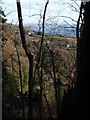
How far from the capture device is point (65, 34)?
9.70 m

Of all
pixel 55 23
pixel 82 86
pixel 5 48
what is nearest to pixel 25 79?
pixel 5 48

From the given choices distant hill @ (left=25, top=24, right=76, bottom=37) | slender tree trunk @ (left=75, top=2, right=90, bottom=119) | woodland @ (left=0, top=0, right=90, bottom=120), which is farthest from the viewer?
woodland @ (left=0, top=0, right=90, bottom=120)

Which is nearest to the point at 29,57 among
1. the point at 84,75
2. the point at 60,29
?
the point at 60,29

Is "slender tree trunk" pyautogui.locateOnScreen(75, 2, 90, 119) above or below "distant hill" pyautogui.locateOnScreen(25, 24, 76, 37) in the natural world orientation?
below

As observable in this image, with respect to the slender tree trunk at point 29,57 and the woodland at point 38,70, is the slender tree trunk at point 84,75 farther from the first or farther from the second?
the woodland at point 38,70

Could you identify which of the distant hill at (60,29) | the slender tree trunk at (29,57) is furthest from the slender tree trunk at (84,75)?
the distant hill at (60,29)

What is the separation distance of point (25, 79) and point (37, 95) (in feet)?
3.73

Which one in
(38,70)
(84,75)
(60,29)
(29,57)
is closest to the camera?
(84,75)

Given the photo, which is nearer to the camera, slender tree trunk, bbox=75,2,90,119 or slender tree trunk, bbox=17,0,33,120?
slender tree trunk, bbox=75,2,90,119

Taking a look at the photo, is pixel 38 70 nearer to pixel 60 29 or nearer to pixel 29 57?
pixel 60 29

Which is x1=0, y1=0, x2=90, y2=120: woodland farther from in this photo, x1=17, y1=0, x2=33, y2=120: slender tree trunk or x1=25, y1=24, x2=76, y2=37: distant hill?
x1=17, y1=0, x2=33, y2=120: slender tree trunk

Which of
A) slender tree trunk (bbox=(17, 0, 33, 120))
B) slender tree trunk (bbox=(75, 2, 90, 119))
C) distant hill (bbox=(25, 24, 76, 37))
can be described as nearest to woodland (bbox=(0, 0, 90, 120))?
distant hill (bbox=(25, 24, 76, 37))

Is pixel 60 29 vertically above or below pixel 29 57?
above

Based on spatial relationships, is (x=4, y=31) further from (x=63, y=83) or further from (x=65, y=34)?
(x=63, y=83)
